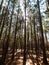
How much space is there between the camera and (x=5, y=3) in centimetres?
1808

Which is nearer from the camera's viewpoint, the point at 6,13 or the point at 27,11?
the point at 6,13

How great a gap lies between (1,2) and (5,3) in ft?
4.96

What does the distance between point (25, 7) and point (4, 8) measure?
3.17m

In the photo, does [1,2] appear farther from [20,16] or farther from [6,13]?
[20,16]

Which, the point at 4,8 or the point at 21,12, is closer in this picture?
the point at 4,8

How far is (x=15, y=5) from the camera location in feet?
62.6

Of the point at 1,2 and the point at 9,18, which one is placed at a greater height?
the point at 1,2

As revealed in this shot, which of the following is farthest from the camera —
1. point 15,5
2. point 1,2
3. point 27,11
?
point 27,11

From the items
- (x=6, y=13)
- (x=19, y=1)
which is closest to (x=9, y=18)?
(x=6, y=13)

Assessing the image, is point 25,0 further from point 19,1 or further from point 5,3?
point 5,3

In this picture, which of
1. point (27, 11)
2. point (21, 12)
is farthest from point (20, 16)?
point (27, 11)

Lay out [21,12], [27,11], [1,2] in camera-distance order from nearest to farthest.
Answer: [1,2], [27,11], [21,12]

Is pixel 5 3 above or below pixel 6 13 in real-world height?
above

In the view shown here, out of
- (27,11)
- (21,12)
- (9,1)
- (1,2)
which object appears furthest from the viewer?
(21,12)
